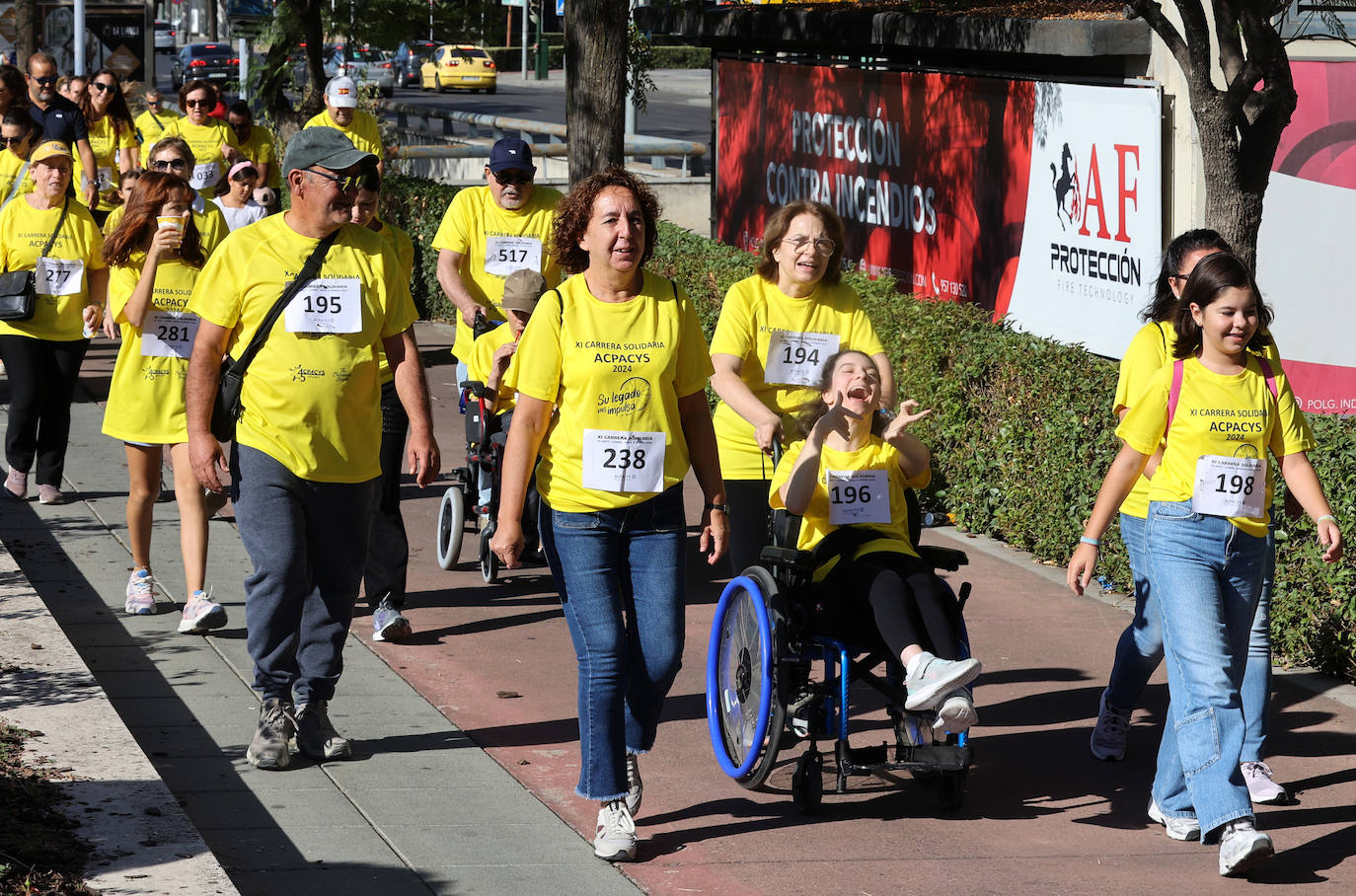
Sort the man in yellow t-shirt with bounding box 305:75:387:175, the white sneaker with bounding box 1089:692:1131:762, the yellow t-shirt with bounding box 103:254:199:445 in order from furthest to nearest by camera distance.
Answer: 1. the man in yellow t-shirt with bounding box 305:75:387:175
2. the yellow t-shirt with bounding box 103:254:199:445
3. the white sneaker with bounding box 1089:692:1131:762

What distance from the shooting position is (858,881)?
196 inches

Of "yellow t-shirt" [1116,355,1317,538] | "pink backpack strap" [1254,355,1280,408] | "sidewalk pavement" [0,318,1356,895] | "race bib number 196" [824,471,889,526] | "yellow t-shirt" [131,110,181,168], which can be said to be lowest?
"sidewalk pavement" [0,318,1356,895]

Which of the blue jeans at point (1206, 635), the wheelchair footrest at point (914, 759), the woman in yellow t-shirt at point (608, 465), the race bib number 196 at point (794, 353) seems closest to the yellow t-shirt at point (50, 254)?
the race bib number 196 at point (794, 353)

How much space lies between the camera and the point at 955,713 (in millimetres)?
5137

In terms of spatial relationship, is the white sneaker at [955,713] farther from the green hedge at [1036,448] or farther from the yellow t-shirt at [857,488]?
the green hedge at [1036,448]

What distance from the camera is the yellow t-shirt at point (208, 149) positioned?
13.9 m

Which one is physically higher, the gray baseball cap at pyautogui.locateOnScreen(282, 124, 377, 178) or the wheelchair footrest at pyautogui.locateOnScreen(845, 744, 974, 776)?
the gray baseball cap at pyautogui.locateOnScreen(282, 124, 377, 178)

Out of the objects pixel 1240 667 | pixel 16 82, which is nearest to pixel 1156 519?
pixel 1240 667

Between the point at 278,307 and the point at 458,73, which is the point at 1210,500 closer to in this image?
the point at 278,307

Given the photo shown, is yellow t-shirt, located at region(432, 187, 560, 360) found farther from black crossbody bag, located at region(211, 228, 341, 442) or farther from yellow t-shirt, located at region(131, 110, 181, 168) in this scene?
yellow t-shirt, located at region(131, 110, 181, 168)

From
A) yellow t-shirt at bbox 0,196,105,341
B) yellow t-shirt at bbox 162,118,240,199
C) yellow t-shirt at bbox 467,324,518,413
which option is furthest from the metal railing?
yellow t-shirt at bbox 467,324,518,413

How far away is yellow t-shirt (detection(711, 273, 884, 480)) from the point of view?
6.34 m

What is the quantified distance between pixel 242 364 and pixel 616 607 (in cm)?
147

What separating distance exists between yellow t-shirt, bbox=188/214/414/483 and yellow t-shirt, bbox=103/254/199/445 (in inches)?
86.5
